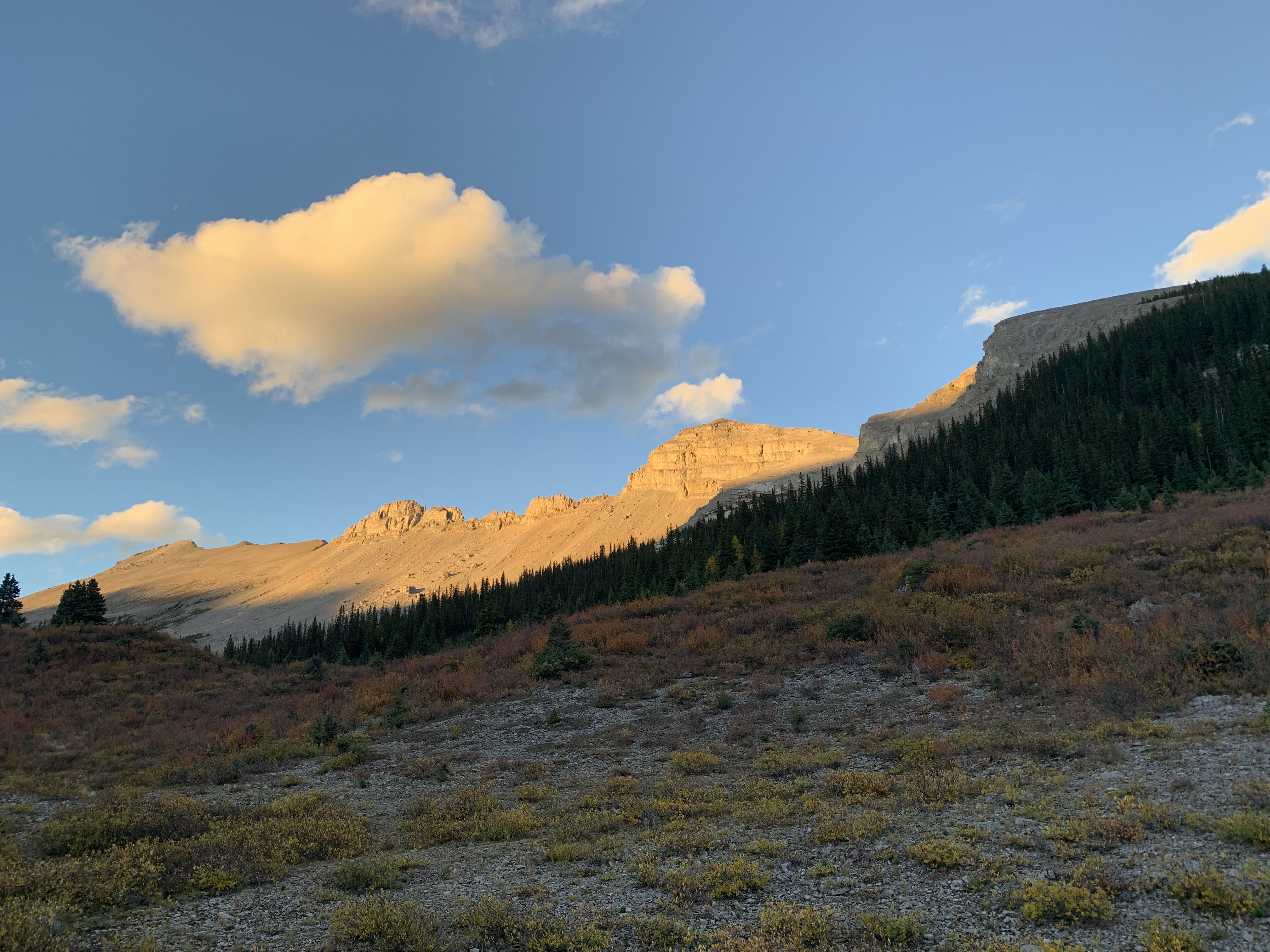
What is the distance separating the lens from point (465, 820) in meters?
11.7

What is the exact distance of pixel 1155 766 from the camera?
10.0 meters

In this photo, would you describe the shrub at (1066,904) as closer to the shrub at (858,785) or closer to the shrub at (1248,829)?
the shrub at (1248,829)

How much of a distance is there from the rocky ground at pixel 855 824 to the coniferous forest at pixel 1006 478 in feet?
115

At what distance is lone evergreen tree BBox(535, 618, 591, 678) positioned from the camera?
26406mm

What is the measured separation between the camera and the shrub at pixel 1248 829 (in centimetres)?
704

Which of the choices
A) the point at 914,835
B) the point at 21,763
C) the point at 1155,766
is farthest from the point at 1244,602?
the point at 21,763

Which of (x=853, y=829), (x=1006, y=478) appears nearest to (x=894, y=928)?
(x=853, y=829)

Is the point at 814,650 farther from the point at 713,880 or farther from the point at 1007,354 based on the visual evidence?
the point at 1007,354

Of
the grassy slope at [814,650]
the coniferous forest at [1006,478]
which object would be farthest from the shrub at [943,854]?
the coniferous forest at [1006,478]

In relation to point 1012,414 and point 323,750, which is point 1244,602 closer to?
point 323,750

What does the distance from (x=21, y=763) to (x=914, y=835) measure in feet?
89.4

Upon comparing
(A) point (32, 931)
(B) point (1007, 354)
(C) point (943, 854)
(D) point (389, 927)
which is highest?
(B) point (1007, 354)

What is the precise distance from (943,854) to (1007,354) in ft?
575

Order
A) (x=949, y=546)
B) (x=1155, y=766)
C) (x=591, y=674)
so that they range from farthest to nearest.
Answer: (x=949, y=546) < (x=591, y=674) < (x=1155, y=766)
